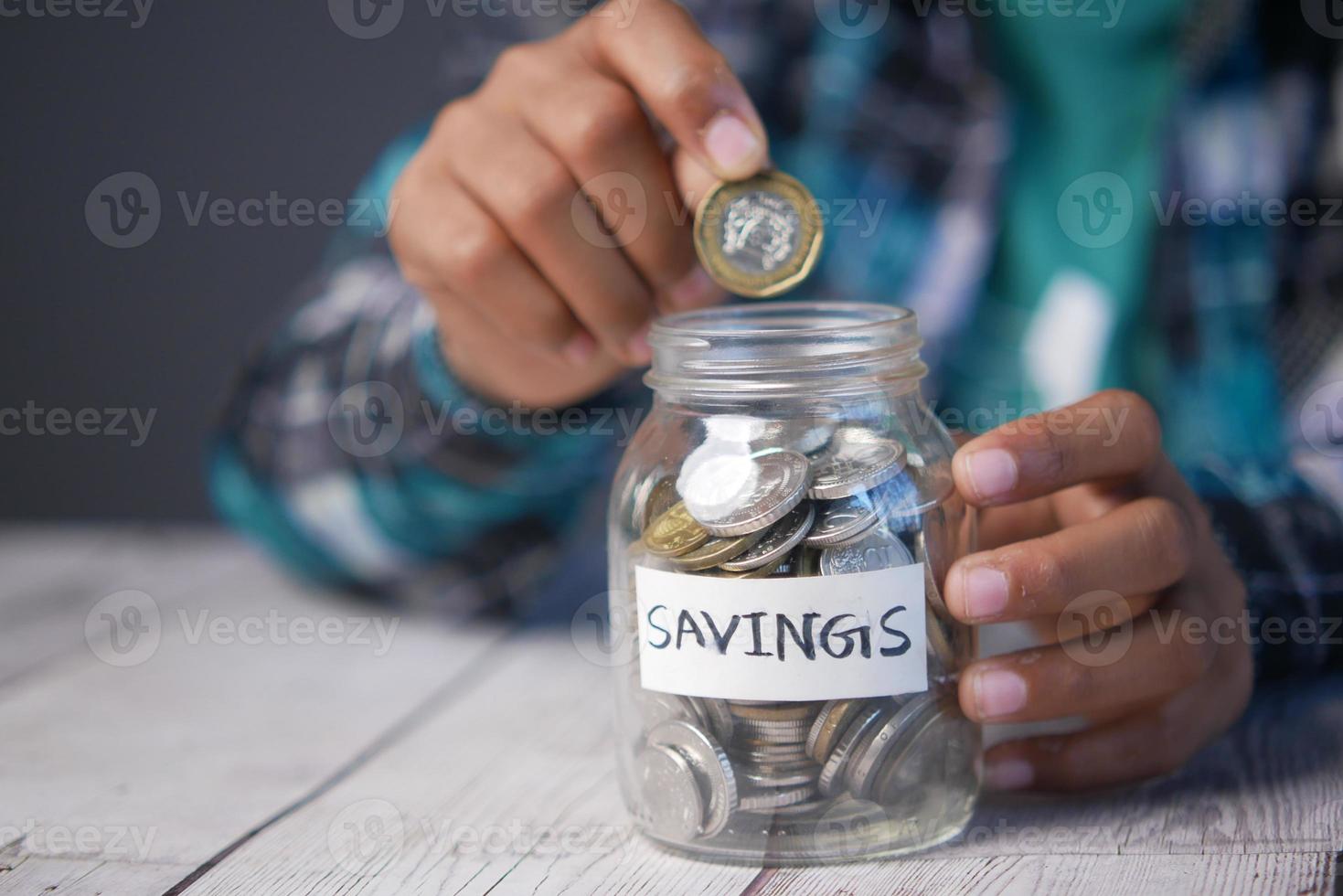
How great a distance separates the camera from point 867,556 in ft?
2.36

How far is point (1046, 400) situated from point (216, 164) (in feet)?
4.57

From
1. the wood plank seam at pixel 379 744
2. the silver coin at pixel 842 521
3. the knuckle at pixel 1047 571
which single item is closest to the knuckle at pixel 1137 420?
the knuckle at pixel 1047 571

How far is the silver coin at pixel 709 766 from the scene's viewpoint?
729mm

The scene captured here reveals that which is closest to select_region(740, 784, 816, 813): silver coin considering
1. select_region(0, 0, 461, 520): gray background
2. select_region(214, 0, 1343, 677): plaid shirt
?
select_region(214, 0, 1343, 677): plaid shirt

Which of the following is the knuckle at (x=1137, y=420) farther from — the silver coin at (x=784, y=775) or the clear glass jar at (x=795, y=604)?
the silver coin at (x=784, y=775)

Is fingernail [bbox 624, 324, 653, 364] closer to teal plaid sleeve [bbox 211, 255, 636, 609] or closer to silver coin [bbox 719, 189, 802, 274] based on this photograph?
silver coin [bbox 719, 189, 802, 274]

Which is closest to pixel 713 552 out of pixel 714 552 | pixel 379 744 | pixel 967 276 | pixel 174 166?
pixel 714 552

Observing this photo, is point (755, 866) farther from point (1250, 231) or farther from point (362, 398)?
point (1250, 231)

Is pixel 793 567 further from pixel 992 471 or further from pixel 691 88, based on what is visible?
pixel 691 88

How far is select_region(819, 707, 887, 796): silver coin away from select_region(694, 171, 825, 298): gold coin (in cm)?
31

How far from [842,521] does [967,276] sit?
0.93m

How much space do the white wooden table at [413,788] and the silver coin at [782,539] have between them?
7.7 inches

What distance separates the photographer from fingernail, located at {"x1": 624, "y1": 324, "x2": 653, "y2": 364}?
0.97 m

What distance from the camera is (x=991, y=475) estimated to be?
0.76m
